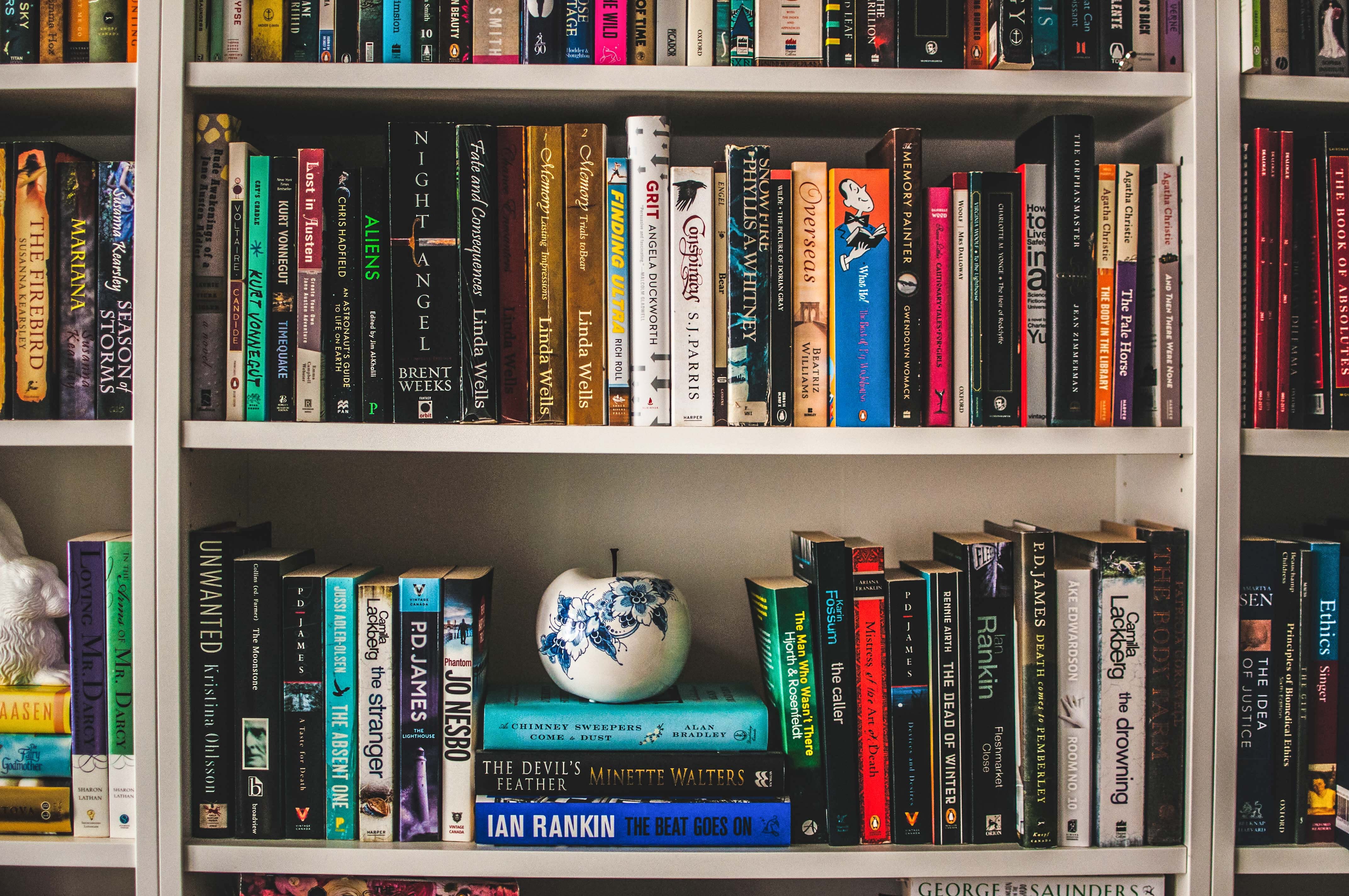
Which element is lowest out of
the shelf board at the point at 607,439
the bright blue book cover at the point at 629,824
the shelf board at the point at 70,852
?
the shelf board at the point at 70,852

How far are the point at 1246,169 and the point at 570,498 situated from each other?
830mm

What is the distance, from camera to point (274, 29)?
860mm

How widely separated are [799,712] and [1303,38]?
87 centimetres

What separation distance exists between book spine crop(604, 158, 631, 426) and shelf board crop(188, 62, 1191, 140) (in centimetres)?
9

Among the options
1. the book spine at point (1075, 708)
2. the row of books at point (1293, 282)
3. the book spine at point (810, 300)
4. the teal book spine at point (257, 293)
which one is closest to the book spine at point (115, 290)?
the teal book spine at point (257, 293)

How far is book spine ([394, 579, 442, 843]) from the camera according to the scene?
858mm

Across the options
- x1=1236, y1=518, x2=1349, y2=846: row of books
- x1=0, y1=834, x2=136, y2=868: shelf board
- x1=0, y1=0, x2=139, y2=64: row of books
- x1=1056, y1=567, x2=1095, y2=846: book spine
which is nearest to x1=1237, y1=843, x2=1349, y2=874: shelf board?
x1=1236, y1=518, x2=1349, y2=846: row of books

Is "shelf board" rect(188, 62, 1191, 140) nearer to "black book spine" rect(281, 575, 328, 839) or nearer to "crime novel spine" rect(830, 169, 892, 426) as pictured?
"crime novel spine" rect(830, 169, 892, 426)

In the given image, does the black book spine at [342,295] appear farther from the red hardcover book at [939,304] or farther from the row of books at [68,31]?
the red hardcover book at [939,304]

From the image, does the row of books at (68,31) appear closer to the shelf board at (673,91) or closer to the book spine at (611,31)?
the shelf board at (673,91)

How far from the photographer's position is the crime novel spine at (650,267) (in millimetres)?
847

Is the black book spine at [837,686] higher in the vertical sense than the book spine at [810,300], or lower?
lower

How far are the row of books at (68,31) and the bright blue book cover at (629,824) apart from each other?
865 mm

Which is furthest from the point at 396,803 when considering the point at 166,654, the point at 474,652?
the point at 166,654
